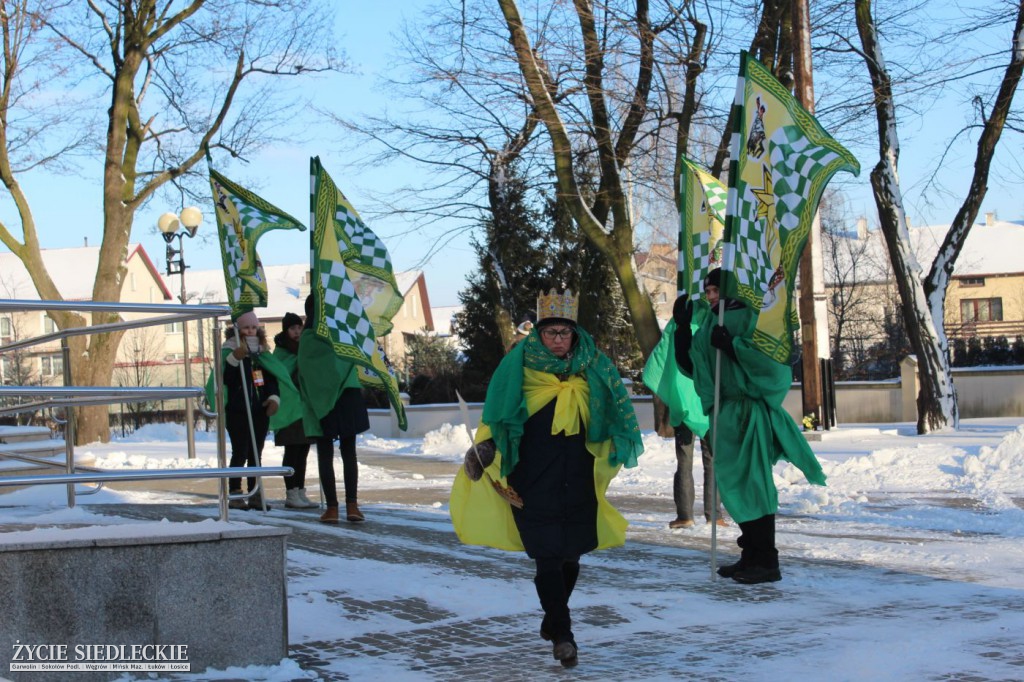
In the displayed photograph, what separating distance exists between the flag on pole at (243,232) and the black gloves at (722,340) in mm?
4317

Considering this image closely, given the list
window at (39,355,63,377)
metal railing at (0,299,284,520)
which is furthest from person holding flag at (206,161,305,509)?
window at (39,355,63,377)

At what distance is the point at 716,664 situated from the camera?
5309 millimetres

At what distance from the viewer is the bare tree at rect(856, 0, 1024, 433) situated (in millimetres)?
20234

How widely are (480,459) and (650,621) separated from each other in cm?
140

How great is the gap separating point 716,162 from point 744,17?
2.52 metres

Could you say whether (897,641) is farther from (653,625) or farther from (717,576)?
(717,576)

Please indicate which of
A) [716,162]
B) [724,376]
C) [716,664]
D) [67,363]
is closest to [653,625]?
[716,664]

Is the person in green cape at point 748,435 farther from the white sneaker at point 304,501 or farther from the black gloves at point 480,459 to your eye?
the white sneaker at point 304,501

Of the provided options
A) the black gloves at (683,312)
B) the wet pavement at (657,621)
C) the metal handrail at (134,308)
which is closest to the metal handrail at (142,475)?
the metal handrail at (134,308)

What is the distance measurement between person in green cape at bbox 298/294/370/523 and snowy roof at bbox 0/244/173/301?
57.0 meters

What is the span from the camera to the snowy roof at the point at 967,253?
2488 inches

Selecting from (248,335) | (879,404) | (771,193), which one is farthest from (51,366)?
(771,193)

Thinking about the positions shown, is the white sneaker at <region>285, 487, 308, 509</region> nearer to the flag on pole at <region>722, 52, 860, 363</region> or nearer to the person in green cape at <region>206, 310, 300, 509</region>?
the person in green cape at <region>206, 310, 300, 509</region>

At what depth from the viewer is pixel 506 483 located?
5.80m
